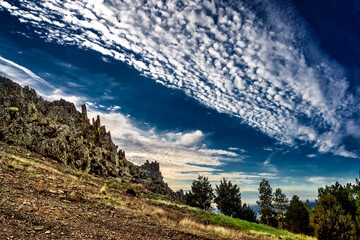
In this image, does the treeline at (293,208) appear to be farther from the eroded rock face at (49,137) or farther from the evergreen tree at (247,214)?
the eroded rock face at (49,137)

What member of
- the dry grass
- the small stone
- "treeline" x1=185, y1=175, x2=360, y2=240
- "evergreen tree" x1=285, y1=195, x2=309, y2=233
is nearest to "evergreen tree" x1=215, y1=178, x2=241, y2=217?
"treeline" x1=185, y1=175, x2=360, y2=240

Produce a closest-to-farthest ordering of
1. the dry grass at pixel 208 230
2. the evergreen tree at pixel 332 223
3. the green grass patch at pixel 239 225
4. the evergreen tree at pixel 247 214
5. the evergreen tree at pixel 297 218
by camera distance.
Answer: the dry grass at pixel 208 230
the evergreen tree at pixel 332 223
the green grass patch at pixel 239 225
the evergreen tree at pixel 297 218
the evergreen tree at pixel 247 214

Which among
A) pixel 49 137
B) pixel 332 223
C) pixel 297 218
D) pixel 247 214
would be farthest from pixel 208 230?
pixel 247 214

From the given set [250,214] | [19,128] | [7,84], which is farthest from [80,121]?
[250,214]

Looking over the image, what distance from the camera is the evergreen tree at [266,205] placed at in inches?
2185

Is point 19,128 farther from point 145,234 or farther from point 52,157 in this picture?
point 145,234

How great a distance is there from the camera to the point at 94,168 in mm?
39562

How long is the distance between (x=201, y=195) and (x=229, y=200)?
8814 mm

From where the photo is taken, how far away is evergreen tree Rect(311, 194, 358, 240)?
1861 centimetres

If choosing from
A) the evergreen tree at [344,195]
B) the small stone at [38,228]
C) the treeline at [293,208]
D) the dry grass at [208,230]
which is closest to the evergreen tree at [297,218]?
the treeline at [293,208]

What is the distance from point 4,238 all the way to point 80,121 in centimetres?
6661

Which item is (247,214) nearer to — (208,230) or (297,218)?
(297,218)

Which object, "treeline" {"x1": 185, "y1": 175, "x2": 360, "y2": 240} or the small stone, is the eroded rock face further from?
the small stone

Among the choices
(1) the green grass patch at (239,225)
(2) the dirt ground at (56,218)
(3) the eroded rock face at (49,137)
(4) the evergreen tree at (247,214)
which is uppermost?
(3) the eroded rock face at (49,137)
